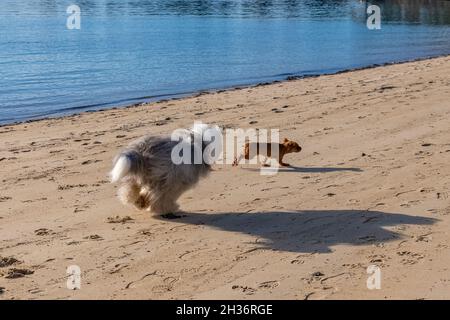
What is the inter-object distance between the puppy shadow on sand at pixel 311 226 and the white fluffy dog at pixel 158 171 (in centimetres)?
35

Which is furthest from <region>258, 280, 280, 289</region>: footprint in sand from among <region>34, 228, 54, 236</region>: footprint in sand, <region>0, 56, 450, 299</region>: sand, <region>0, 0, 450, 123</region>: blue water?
<region>0, 0, 450, 123</region>: blue water

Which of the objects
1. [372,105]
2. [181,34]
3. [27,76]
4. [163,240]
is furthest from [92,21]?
[163,240]

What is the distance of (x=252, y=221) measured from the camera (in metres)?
8.15

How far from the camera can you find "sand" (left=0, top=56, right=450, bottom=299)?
637 cm

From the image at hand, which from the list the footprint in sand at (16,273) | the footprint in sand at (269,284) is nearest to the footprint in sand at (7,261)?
the footprint in sand at (16,273)

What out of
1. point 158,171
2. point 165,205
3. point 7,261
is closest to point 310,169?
point 165,205

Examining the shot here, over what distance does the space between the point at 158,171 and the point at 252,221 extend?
1211 mm

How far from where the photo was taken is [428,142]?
11.8 meters

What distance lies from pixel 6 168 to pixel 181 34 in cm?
3093

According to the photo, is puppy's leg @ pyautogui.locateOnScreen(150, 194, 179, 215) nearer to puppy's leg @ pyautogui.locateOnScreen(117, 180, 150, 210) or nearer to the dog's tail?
puppy's leg @ pyautogui.locateOnScreen(117, 180, 150, 210)

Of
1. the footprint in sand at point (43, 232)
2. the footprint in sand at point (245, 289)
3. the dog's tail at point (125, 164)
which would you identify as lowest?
the footprint in sand at point (245, 289)

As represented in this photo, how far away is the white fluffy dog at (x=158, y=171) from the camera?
7.93 m

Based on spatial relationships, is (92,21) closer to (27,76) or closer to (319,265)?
(27,76)

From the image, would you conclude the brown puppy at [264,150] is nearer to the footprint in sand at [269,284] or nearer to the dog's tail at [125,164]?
the dog's tail at [125,164]
